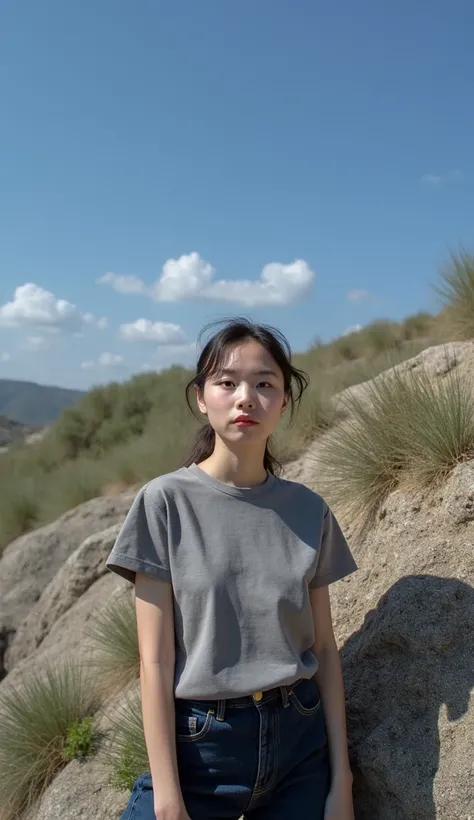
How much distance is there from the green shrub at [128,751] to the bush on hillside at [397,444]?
4.03 feet

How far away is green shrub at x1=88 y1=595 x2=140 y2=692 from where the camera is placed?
3.58 m

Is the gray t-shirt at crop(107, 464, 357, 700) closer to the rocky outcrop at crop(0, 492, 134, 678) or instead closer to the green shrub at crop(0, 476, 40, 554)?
the rocky outcrop at crop(0, 492, 134, 678)

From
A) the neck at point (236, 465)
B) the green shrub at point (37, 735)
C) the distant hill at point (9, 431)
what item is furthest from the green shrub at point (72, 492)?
the distant hill at point (9, 431)

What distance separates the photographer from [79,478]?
819 centimetres

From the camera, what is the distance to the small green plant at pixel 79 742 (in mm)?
3152

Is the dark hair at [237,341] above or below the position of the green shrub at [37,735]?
above

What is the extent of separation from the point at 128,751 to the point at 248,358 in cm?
173

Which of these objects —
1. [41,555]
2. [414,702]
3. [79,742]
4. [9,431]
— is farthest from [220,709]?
[9,431]

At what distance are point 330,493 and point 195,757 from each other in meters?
1.79

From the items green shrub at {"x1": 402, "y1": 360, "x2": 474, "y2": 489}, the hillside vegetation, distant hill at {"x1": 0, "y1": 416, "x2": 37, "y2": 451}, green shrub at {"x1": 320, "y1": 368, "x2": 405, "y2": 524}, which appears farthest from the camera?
distant hill at {"x1": 0, "y1": 416, "x2": 37, "y2": 451}

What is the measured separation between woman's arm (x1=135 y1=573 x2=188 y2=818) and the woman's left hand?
40 centimetres

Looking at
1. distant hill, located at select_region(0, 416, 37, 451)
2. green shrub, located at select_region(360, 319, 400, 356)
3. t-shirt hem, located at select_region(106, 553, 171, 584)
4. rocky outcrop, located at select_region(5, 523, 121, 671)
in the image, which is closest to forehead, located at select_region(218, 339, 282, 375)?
t-shirt hem, located at select_region(106, 553, 171, 584)

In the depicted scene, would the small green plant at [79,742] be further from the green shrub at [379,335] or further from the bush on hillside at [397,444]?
the green shrub at [379,335]

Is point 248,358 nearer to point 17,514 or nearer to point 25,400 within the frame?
point 17,514
